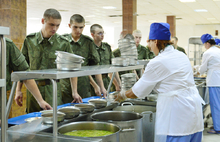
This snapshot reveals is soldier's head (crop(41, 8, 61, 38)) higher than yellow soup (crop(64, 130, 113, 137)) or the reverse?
higher

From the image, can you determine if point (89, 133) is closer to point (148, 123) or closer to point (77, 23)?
point (148, 123)

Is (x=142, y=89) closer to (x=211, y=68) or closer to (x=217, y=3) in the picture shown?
(x=211, y=68)

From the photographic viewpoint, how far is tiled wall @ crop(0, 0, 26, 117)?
4.28 metres

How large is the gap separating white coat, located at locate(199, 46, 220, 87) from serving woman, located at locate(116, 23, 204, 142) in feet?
8.62

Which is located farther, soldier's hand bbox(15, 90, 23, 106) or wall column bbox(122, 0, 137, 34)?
wall column bbox(122, 0, 137, 34)

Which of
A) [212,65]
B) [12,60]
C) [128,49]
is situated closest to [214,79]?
[212,65]

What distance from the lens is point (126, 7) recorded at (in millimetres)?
7664

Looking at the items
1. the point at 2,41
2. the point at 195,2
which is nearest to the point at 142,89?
the point at 2,41

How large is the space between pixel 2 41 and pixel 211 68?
12.9 feet

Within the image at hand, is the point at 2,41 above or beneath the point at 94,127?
above

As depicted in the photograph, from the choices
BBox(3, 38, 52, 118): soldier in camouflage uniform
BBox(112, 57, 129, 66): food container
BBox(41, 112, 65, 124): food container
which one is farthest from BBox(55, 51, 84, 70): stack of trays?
BBox(112, 57, 129, 66): food container

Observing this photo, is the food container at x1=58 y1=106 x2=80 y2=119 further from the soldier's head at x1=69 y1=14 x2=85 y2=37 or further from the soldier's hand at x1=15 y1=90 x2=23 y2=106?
the soldier's head at x1=69 y1=14 x2=85 y2=37

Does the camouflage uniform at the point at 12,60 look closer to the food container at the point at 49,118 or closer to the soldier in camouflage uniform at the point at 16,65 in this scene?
the soldier in camouflage uniform at the point at 16,65

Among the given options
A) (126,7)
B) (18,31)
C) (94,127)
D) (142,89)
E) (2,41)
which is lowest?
(94,127)
